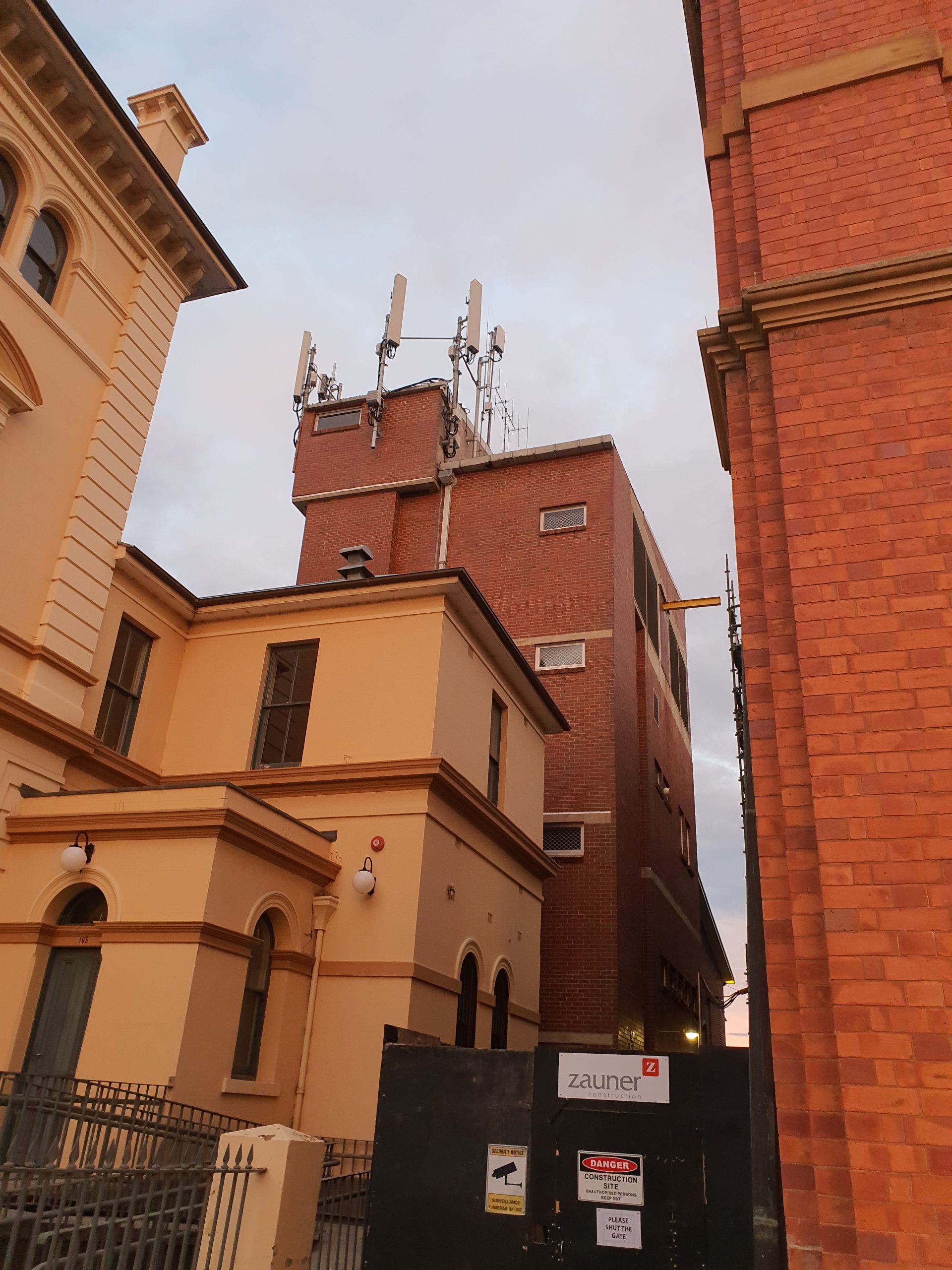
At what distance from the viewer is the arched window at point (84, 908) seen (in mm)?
11961

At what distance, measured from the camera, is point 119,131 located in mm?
Answer: 14367

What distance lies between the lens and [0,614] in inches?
491

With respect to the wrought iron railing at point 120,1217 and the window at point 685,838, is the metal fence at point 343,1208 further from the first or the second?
the window at point 685,838

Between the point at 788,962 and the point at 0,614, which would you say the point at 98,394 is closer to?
the point at 0,614

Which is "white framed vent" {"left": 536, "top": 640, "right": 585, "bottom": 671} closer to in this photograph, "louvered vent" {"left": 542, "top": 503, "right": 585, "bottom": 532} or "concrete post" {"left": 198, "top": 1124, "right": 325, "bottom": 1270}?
"louvered vent" {"left": 542, "top": 503, "right": 585, "bottom": 532}

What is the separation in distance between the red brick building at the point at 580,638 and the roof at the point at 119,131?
29.4 ft

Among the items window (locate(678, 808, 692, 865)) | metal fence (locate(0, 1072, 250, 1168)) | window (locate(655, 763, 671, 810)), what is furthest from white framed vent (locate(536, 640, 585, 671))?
metal fence (locate(0, 1072, 250, 1168))

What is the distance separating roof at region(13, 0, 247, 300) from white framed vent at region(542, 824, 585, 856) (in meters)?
12.8

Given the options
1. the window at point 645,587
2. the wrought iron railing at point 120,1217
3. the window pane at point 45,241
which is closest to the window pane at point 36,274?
the window pane at point 45,241

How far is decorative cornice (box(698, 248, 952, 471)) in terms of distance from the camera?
17.6 ft

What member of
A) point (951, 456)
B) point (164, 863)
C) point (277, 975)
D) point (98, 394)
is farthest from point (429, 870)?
point (951, 456)

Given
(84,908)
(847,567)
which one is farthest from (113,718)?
(847,567)

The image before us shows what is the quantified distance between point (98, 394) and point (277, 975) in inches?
362

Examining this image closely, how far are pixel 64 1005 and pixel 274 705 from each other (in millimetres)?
5741
